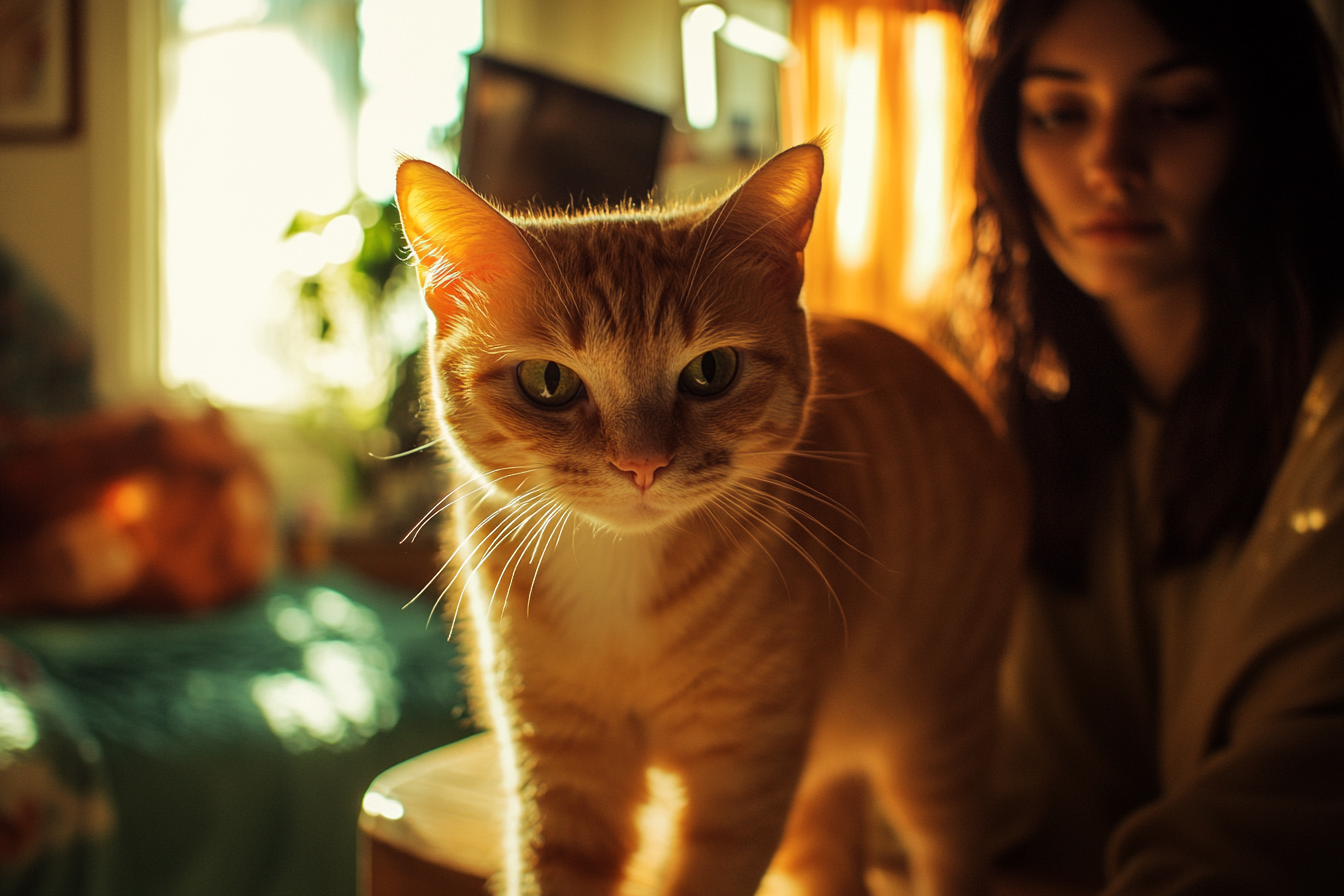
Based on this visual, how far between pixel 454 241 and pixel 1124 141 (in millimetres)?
614

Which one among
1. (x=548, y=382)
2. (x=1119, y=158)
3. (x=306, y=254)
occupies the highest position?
(x=306, y=254)

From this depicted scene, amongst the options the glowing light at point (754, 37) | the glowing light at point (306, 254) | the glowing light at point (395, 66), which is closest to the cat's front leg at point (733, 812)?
the glowing light at point (754, 37)

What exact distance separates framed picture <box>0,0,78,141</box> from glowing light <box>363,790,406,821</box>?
4144 mm

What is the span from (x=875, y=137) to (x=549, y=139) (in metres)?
2.30

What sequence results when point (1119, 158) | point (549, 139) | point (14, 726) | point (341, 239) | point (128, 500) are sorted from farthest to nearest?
point (341, 239), point (128, 500), point (14, 726), point (549, 139), point (1119, 158)

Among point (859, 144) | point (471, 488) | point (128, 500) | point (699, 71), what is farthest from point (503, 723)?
point (859, 144)

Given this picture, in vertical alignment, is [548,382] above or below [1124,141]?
below

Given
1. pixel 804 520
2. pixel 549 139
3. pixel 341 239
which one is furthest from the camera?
pixel 341 239

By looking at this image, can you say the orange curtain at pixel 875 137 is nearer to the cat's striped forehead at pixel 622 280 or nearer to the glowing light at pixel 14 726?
the glowing light at pixel 14 726

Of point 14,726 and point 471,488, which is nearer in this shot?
point 471,488

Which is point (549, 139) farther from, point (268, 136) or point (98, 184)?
point (98, 184)

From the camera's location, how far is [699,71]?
313 centimetres

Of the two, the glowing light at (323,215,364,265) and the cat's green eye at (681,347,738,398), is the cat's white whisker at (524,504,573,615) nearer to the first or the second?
the cat's green eye at (681,347,738,398)

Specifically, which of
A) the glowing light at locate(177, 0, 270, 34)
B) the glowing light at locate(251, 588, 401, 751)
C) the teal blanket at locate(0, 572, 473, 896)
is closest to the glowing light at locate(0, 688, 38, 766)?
the teal blanket at locate(0, 572, 473, 896)
